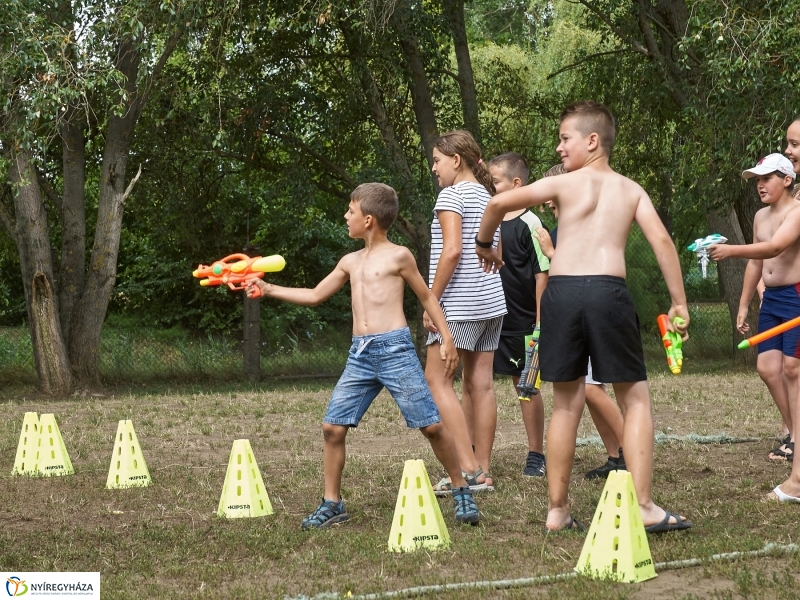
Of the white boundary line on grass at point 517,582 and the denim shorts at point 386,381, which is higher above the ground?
the denim shorts at point 386,381

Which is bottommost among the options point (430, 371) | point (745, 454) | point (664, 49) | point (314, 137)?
point (745, 454)

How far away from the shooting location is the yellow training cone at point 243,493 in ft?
16.9

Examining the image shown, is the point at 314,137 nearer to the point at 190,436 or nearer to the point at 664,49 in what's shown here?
the point at 664,49

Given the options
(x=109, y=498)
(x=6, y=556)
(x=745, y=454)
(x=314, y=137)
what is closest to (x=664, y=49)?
(x=314, y=137)

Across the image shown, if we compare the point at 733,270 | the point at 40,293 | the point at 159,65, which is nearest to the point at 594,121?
the point at 159,65

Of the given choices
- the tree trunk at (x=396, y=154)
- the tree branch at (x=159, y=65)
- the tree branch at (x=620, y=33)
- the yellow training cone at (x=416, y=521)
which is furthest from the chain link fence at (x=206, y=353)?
the yellow training cone at (x=416, y=521)

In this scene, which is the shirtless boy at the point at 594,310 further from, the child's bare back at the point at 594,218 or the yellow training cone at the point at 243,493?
the yellow training cone at the point at 243,493

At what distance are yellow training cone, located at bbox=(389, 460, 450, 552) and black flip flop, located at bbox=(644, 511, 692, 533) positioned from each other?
88 centimetres

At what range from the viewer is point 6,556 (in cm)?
435

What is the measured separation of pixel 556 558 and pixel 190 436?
4829mm

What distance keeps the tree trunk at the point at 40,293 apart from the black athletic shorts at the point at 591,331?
1050cm

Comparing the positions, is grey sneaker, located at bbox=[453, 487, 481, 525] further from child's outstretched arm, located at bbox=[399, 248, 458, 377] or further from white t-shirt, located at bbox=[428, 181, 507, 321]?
white t-shirt, located at bbox=[428, 181, 507, 321]

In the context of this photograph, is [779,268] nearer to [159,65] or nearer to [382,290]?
[382,290]

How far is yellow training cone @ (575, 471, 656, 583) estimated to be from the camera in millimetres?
3797
